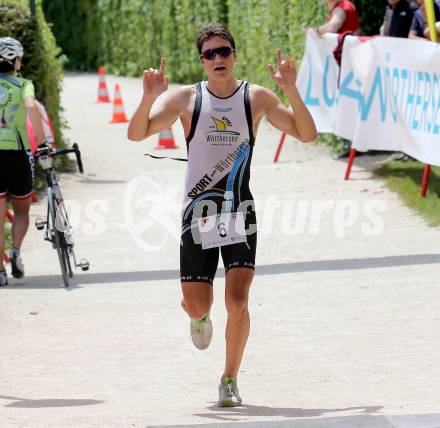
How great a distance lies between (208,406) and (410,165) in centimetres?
897

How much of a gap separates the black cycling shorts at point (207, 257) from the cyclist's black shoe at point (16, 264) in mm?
4091

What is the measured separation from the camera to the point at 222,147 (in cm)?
685

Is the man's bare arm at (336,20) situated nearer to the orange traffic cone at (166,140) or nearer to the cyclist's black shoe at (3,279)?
the orange traffic cone at (166,140)

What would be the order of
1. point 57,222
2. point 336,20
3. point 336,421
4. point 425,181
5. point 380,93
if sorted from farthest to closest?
point 336,20 → point 380,93 → point 425,181 → point 57,222 → point 336,421

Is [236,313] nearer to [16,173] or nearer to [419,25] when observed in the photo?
[16,173]

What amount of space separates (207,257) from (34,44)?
Answer: 9.46 meters

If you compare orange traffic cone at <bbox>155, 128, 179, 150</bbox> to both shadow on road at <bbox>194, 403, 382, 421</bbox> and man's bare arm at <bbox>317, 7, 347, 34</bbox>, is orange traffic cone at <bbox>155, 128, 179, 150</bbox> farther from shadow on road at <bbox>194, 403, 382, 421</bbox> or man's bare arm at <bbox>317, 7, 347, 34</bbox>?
shadow on road at <bbox>194, 403, 382, 421</bbox>

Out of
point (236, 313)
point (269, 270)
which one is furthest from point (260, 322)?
point (236, 313)

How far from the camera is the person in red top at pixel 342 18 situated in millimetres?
15688

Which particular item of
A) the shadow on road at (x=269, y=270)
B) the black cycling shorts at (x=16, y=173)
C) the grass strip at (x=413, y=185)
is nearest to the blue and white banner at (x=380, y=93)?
the grass strip at (x=413, y=185)

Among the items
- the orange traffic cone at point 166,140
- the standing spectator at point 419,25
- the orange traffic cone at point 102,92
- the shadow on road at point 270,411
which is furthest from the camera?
→ the orange traffic cone at point 102,92

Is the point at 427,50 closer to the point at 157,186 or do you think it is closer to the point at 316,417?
the point at 157,186

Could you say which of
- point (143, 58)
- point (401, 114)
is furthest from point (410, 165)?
point (143, 58)

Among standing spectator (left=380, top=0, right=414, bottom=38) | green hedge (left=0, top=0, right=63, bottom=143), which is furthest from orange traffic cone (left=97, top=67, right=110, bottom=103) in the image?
standing spectator (left=380, top=0, right=414, bottom=38)
